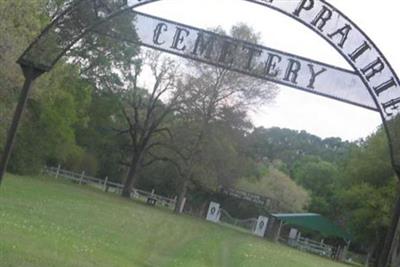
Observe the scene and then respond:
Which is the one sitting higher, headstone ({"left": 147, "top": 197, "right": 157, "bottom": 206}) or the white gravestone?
the white gravestone

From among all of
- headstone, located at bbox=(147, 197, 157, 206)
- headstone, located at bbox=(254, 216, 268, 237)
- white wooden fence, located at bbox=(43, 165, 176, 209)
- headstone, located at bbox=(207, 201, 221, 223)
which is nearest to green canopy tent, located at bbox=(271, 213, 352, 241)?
headstone, located at bbox=(254, 216, 268, 237)

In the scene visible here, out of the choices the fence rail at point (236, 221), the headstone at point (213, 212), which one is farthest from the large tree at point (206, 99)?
the fence rail at point (236, 221)

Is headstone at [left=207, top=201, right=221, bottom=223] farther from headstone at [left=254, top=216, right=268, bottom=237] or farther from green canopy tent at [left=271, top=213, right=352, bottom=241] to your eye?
green canopy tent at [left=271, top=213, right=352, bottom=241]

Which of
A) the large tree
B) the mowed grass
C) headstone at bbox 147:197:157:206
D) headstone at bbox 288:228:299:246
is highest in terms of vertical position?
the large tree

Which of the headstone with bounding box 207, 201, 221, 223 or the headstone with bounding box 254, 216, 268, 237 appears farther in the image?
the headstone with bounding box 207, 201, 221, 223

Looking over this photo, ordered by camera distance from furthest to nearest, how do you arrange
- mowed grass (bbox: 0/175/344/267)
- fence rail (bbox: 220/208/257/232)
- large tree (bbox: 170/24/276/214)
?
fence rail (bbox: 220/208/257/232) < large tree (bbox: 170/24/276/214) < mowed grass (bbox: 0/175/344/267)

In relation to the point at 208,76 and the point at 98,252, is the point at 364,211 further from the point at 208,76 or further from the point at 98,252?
the point at 98,252

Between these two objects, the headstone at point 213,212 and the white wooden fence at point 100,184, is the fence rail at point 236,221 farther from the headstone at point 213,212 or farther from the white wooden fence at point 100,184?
the headstone at point 213,212

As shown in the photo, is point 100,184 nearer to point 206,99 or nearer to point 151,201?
point 151,201

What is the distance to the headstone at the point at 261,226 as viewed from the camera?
173ft

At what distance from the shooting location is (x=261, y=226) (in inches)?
2114

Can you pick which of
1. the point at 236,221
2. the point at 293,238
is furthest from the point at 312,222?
the point at 236,221

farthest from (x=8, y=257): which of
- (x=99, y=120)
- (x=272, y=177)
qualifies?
(x=272, y=177)

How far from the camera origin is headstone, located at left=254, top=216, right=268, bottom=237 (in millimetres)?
52781
